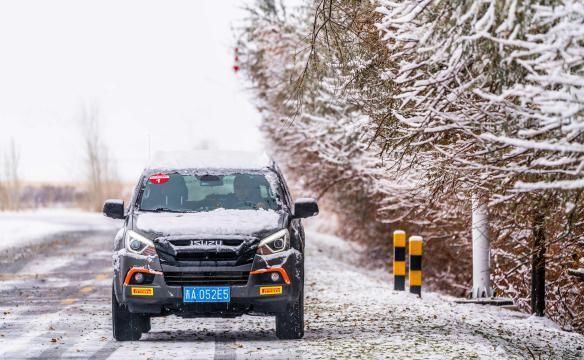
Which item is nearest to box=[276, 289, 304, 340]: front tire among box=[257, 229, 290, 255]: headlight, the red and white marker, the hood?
box=[257, 229, 290, 255]: headlight

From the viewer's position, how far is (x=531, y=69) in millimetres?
7488

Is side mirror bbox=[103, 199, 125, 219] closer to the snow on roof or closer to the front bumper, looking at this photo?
the snow on roof

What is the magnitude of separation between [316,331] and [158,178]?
227cm

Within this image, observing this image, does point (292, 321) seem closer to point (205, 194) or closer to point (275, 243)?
point (275, 243)

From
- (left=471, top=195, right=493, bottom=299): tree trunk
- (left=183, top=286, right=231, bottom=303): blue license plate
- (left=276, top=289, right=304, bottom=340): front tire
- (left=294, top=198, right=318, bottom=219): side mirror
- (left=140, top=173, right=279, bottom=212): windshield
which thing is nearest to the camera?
(left=183, top=286, right=231, bottom=303): blue license plate

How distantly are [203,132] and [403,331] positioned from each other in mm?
127310

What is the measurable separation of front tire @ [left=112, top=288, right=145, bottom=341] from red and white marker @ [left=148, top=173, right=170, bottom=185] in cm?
135

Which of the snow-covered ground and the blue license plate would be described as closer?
the snow-covered ground

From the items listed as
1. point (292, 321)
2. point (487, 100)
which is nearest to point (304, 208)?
point (292, 321)

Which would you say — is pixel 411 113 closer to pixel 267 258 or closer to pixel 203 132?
pixel 267 258

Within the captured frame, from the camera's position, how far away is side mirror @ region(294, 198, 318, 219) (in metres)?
10.8

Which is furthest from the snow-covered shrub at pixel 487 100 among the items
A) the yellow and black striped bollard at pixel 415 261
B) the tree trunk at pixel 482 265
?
the yellow and black striped bollard at pixel 415 261

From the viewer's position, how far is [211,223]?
33.8 ft

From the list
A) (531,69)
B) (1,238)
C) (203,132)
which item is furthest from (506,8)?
(203,132)
